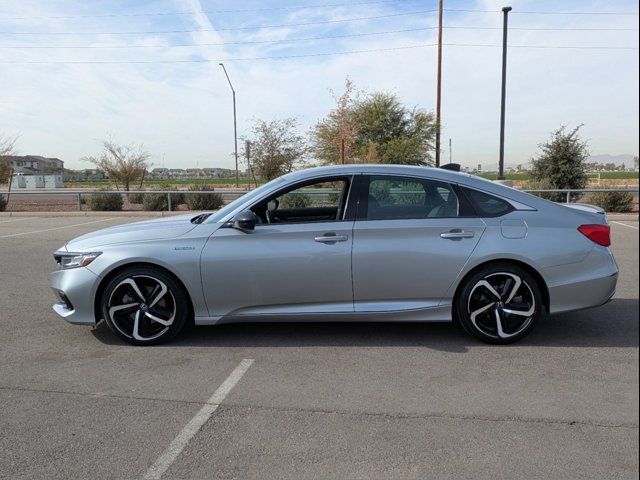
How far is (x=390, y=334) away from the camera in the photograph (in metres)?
4.79

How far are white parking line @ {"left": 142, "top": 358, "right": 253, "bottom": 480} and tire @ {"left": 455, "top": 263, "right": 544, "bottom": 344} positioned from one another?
1.92 metres

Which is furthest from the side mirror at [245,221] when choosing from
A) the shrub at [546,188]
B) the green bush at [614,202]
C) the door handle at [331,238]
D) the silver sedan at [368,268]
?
the shrub at [546,188]

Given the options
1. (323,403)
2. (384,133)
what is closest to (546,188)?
(384,133)

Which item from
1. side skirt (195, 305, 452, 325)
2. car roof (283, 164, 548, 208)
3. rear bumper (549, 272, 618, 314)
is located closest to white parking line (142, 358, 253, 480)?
side skirt (195, 305, 452, 325)

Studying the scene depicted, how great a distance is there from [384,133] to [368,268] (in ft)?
81.0

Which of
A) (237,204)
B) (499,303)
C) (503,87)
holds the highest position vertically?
(503,87)

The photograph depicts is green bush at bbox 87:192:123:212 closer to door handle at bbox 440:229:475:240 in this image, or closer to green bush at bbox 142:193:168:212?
green bush at bbox 142:193:168:212

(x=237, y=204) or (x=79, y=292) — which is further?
(x=237, y=204)

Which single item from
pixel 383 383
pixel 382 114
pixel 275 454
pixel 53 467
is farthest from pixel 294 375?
pixel 382 114

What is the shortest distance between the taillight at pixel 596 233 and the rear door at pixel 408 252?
869 mm

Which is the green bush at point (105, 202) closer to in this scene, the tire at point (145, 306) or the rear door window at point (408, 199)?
the tire at point (145, 306)

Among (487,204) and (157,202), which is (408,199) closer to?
(487,204)

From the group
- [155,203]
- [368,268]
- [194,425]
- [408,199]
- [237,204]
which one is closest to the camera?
[194,425]

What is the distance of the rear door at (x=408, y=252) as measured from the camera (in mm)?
4348
